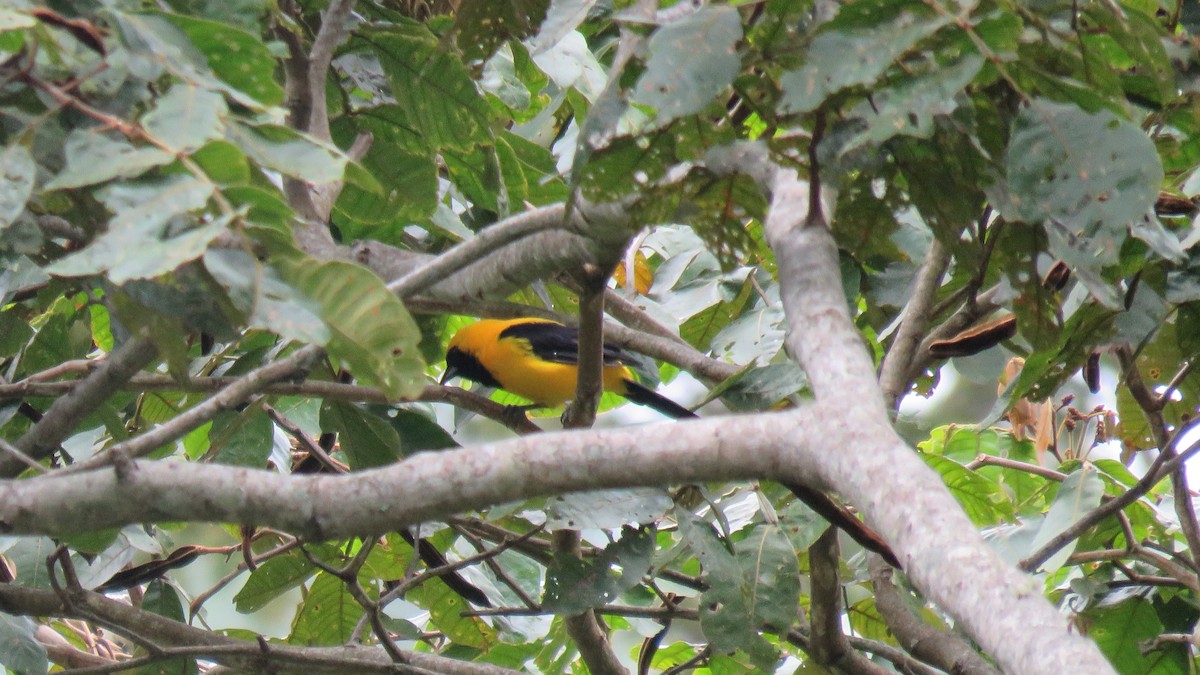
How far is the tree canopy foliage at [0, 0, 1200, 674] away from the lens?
1.63m

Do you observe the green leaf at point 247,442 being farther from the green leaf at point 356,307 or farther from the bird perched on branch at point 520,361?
the bird perched on branch at point 520,361

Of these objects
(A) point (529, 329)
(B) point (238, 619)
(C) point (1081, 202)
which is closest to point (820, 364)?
(C) point (1081, 202)

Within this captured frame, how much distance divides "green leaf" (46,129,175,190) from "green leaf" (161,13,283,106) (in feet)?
0.96

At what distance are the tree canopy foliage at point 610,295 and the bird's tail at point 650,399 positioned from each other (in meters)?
0.74

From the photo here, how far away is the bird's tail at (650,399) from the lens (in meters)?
4.96

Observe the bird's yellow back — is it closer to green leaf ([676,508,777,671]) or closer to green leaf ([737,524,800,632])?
green leaf ([737,524,800,632])

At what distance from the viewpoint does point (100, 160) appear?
5.08 feet

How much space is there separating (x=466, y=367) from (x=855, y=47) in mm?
4076

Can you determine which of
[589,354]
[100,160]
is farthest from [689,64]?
[589,354]

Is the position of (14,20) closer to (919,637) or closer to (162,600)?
(919,637)

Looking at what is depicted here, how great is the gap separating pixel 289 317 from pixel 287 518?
296 mm

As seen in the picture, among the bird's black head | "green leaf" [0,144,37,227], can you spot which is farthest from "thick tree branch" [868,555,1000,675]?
the bird's black head

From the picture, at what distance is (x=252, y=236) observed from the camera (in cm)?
163

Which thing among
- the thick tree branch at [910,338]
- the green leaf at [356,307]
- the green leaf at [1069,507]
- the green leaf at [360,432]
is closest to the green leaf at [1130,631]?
the green leaf at [1069,507]
